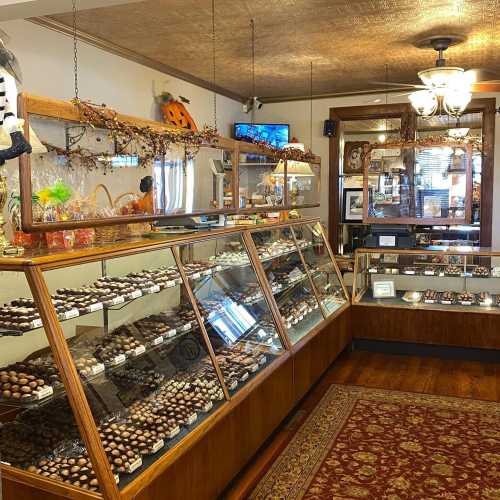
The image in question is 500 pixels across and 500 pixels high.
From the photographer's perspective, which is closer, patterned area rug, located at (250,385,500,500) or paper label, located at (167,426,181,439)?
paper label, located at (167,426,181,439)

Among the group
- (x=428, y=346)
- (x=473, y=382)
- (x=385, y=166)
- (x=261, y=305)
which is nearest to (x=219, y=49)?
(x=385, y=166)

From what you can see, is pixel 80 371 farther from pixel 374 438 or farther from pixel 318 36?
pixel 318 36

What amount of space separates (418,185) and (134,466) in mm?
5735

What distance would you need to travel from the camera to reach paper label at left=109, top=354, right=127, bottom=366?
104 inches

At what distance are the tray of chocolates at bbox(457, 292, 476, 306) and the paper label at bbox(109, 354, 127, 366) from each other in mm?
3975

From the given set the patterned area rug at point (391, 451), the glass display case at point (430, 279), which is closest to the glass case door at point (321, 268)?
the glass display case at point (430, 279)

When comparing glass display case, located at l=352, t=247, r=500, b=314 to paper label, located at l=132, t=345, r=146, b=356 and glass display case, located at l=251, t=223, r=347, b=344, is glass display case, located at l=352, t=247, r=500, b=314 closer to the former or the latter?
glass display case, located at l=251, t=223, r=347, b=344

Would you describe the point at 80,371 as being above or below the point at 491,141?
below

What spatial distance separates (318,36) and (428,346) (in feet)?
11.1

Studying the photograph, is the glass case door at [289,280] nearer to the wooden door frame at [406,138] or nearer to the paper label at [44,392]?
the paper label at [44,392]

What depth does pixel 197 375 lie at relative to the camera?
3.15 meters

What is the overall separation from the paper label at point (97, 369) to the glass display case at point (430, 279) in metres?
3.79

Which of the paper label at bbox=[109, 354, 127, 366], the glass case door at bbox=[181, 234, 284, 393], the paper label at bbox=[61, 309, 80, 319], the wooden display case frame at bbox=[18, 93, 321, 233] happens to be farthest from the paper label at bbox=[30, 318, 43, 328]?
the glass case door at bbox=[181, 234, 284, 393]

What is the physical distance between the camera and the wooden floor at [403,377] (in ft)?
14.4
